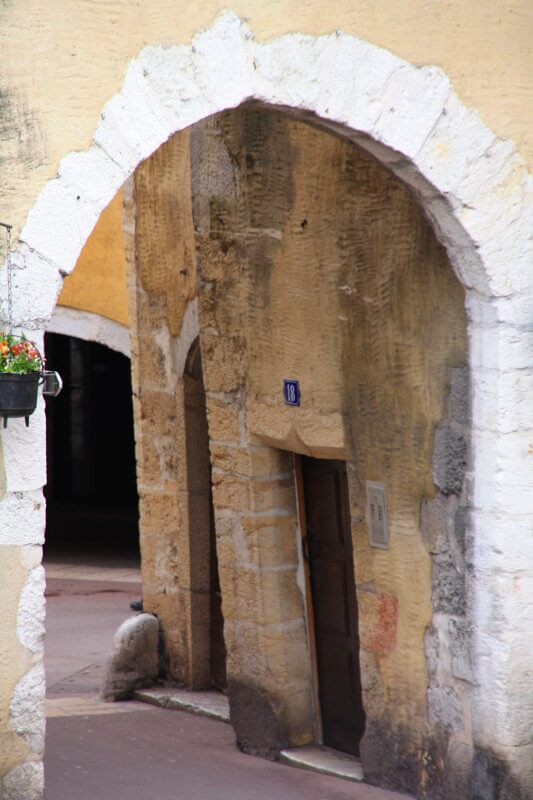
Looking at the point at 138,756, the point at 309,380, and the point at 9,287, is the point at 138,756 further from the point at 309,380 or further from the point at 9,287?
the point at 9,287

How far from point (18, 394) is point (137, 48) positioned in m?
1.19

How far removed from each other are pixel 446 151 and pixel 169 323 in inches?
138

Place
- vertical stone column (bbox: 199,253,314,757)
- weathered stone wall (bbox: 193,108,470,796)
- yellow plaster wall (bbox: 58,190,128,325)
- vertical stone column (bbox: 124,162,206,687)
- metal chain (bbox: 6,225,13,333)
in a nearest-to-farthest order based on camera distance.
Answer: metal chain (bbox: 6,225,13,333) → weathered stone wall (bbox: 193,108,470,796) → vertical stone column (bbox: 199,253,314,757) → vertical stone column (bbox: 124,162,206,687) → yellow plaster wall (bbox: 58,190,128,325)

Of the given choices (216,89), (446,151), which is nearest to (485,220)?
(446,151)

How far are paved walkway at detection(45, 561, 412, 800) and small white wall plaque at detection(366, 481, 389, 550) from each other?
3.47 ft

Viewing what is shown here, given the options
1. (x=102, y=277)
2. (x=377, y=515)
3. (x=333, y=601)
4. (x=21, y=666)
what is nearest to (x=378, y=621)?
(x=377, y=515)

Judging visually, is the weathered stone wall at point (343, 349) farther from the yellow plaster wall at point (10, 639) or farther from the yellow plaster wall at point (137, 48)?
the yellow plaster wall at point (10, 639)

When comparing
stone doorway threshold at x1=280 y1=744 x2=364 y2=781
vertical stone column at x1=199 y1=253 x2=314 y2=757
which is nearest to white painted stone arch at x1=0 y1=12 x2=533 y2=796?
stone doorway threshold at x1=280 y1=744 x2=364 y2=781

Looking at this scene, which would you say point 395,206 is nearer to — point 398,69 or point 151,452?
point 398,69

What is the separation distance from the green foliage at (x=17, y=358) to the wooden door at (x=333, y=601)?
8.89 feet

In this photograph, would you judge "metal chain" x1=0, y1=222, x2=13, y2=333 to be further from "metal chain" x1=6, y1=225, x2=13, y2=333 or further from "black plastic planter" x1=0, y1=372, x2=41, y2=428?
"black plastic planter" x1=0, y1=372, x2=41, y2=428

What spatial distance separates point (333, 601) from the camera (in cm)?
706

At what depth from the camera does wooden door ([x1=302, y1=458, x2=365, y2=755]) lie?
6.91 m

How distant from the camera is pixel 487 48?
537cm
